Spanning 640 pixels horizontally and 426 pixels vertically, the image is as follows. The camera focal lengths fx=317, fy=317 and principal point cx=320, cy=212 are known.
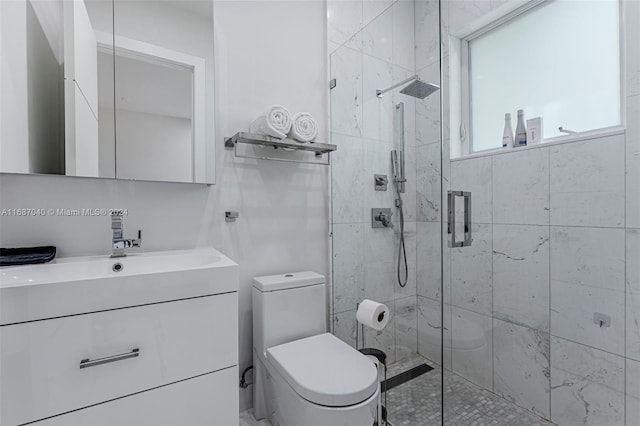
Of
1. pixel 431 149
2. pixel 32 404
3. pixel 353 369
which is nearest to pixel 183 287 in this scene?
pixel 32 404

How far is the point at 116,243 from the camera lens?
1272mm

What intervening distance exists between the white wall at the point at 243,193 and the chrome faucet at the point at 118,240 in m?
0.09

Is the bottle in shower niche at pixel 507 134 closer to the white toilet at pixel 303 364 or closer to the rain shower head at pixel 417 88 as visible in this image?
the rain shower head at pixel 417 88

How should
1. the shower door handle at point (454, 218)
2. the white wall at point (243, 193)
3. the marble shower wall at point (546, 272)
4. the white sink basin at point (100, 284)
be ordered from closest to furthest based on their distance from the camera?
the white sink basin at point (100, 284), the white wall at point (243, 193), the marble shower wall at point (546, 272), the shower door handle at point (454, 218)

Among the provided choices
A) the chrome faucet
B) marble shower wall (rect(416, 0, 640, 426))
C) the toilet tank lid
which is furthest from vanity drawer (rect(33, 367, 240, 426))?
marble shower wall (rect(416, 0, 640, 426))

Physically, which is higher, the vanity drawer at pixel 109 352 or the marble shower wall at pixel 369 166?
the marble shower wall at pixel 369 166

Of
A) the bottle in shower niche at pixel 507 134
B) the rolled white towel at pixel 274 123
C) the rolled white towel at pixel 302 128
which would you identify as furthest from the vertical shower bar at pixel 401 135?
the bottle in shower niche at pixel 507 134

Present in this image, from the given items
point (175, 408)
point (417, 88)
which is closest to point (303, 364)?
point (175, 408)

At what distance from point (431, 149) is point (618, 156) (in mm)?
841

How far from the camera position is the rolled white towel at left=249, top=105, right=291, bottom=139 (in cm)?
149

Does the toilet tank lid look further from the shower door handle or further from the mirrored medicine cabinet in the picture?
the shower door handle

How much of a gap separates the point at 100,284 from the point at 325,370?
0.83 m

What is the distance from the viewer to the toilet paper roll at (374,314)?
1.47 m

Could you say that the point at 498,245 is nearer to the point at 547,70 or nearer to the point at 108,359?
the point at 547,70
